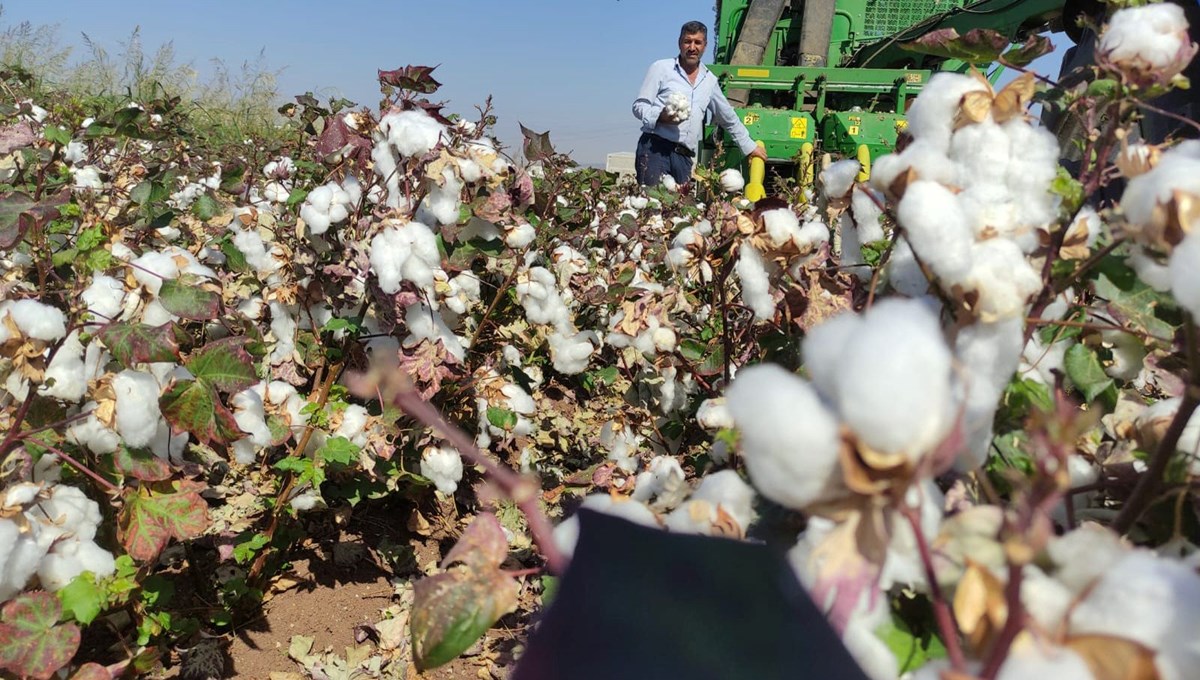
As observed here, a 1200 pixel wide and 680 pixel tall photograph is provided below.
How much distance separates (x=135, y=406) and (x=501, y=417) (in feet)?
2.61

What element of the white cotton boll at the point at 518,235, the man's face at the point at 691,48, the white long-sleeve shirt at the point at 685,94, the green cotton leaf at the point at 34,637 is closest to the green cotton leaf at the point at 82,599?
the green cotton leaf at the point at 34,637

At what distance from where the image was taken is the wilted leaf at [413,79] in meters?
1.66

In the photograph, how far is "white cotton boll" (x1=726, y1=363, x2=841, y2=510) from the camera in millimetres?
380

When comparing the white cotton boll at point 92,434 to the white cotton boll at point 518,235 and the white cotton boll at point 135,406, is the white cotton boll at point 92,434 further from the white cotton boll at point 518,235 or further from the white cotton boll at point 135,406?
the white cotton boll at point 518,235

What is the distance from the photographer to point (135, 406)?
1139 millimetres

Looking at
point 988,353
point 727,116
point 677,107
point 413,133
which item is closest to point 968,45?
point 988,353

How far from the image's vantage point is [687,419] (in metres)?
1.91

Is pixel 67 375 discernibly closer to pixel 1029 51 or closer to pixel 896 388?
pixel 896 388

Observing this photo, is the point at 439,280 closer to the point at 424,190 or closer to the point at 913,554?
the point at 424,190

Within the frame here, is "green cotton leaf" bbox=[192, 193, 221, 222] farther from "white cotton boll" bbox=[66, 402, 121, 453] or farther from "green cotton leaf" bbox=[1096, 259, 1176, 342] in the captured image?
"green cotton leaf" bbox=[1096, 259, 1176, 342]

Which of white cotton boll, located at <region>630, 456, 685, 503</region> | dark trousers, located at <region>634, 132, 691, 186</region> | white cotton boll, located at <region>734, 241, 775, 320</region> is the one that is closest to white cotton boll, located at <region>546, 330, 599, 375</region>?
white cotton boll, located at <region>630, 456, 685, 503</region>

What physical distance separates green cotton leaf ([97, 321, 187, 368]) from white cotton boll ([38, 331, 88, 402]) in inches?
2.8

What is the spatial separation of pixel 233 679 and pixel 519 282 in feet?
3.48

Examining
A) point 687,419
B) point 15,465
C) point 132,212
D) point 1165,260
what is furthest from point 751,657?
point 132,212
